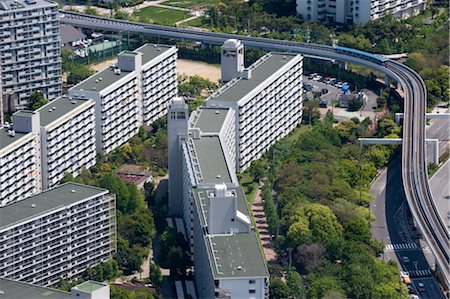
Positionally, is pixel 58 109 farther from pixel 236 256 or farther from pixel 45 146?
pixel 236 256

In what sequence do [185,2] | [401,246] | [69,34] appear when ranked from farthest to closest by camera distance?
[185,2] < [69,34] < [401,246]

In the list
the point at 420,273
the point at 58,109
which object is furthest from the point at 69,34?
the point at 420,273

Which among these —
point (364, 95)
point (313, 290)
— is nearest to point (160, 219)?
point (313, 290)

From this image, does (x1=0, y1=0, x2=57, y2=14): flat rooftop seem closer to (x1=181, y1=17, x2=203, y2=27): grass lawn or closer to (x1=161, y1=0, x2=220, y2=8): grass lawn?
(x1=181, y1=17, x2=203, y2=27): grass lawn

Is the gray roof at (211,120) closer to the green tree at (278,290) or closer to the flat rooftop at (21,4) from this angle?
the green tree at (278,290)

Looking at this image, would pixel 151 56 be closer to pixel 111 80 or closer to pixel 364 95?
pixel 111 80

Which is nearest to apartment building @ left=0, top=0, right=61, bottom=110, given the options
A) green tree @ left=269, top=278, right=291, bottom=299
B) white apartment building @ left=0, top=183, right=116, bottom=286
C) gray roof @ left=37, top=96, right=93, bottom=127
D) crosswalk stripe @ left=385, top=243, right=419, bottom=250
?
gray roof @ left=37, top=96, right=93, bottom=127
